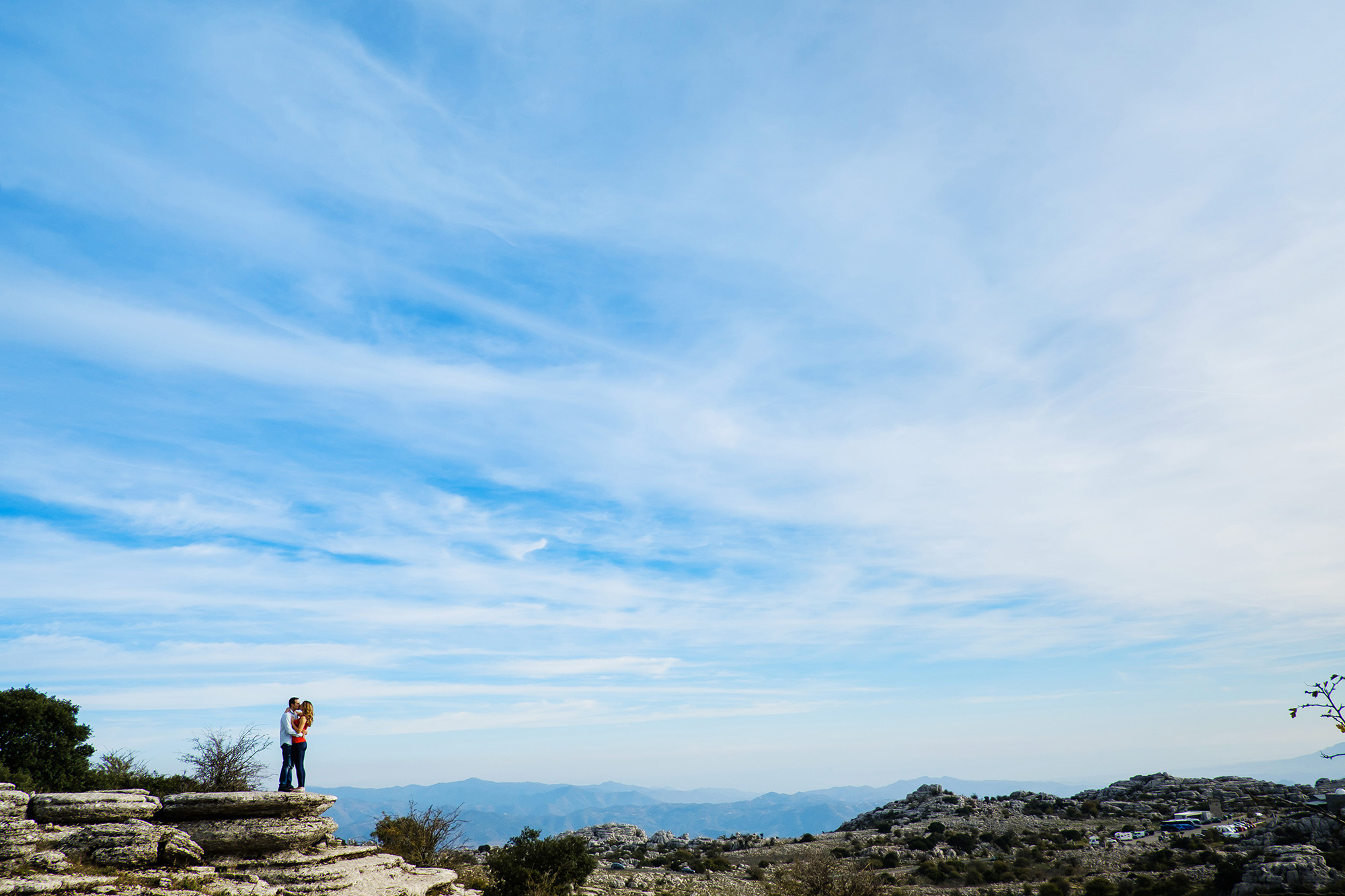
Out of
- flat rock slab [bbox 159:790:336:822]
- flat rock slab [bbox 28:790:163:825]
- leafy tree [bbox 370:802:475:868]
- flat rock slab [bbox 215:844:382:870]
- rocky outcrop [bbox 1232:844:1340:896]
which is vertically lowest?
rocky outcrop [bbox 1232:844:1340:896]

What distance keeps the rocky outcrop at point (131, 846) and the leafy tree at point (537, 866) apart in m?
10.0

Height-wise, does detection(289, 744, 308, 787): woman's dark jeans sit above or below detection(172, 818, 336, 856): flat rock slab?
above

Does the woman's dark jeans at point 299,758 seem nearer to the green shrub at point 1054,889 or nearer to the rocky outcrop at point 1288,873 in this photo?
the green shrub at point 1054,889

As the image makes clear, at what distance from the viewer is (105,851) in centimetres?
1811

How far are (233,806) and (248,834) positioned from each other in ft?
3.23

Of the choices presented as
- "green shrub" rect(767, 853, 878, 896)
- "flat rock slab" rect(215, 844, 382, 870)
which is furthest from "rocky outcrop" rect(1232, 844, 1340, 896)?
"flat rock slab" rect(215, 844, 382, 870)

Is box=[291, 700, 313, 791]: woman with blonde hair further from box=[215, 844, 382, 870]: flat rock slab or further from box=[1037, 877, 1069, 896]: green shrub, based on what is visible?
box=[1037, 877, 1069, 896]: green shrub

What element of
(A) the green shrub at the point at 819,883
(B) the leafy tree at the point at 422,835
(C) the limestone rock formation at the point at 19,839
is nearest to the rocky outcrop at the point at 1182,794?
(A) the green shrub at the point at 819,883

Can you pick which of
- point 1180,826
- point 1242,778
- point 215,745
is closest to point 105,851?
point 215,745

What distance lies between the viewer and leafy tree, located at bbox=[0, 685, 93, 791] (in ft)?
113

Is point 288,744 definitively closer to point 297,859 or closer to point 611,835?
point 297,859

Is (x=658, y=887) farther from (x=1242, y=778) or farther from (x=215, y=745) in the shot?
(x=1242, y=778)

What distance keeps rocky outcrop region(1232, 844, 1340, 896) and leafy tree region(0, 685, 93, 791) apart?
165 ft

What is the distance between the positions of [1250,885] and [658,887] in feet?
77.3
